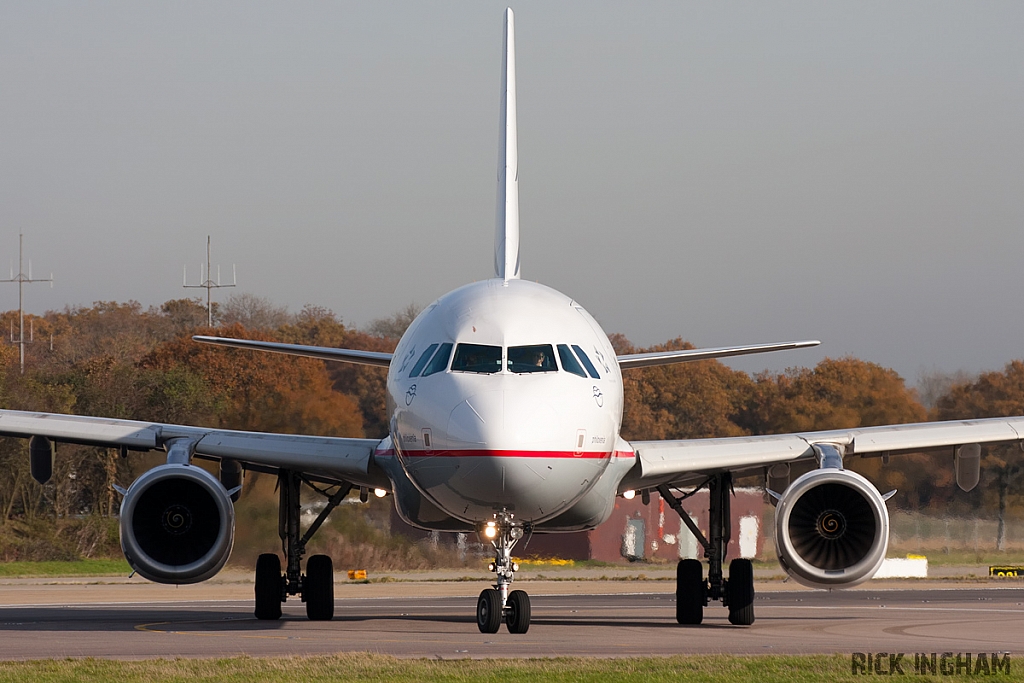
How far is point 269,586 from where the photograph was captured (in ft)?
64.7

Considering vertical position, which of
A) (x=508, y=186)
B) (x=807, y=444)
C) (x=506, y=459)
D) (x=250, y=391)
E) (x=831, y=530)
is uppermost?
(x=508, y=186)

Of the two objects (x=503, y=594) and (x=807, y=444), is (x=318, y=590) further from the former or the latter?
(x=807, y=444)

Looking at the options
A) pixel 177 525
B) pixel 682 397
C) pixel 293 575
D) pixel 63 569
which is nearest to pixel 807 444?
pixel 293 575

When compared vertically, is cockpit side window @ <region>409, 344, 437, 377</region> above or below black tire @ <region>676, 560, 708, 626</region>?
above

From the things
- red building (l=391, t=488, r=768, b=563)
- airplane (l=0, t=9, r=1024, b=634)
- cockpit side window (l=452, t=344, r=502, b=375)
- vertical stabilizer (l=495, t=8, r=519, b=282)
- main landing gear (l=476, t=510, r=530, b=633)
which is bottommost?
red building (l=391, t=488, r=768, b=563)

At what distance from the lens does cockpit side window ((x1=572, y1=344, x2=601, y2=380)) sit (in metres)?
15.4

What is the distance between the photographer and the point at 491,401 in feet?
46.2

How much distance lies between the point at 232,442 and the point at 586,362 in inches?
224

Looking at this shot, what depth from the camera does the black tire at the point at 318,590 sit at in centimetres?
1977

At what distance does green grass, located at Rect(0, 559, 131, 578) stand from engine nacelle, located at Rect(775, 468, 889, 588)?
77.9 feet

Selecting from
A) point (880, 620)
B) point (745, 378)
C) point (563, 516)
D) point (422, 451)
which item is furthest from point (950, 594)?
point (745, 378)

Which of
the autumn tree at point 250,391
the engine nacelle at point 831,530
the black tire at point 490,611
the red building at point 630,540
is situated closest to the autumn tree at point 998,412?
the red building at point 630,540

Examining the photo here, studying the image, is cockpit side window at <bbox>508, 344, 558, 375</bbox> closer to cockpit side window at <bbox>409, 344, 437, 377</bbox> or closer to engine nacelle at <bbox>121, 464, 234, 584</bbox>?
cockpit side window at <bbox>409, 344, 437, 377</bbox>

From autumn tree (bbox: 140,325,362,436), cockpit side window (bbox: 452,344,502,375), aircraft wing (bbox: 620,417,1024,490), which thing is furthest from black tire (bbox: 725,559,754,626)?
autumn tree (bbox: 140,325,362,436)
